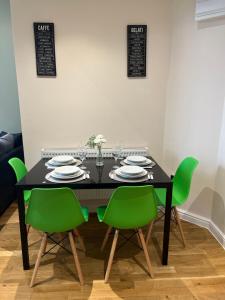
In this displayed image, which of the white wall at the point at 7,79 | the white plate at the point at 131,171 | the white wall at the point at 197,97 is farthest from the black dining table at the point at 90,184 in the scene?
the white wall at the point at 7,79

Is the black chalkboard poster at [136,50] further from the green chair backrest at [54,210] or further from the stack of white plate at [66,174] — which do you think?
the green chair backrest at [54,210]

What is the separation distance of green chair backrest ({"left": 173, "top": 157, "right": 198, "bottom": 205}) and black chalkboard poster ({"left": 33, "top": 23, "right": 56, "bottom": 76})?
5.63ft

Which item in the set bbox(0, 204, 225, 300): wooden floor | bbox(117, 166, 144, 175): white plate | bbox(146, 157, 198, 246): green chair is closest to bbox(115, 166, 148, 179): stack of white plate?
bbox(117, 166, 144, 175): white plate

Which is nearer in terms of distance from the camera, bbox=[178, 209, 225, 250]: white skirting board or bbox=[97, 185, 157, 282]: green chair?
bbox=[97, 185, 157, 282]: green chair

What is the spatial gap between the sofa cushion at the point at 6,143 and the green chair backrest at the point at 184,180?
2040 mm

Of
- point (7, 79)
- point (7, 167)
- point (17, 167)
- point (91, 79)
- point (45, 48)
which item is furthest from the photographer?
point (7, 79)

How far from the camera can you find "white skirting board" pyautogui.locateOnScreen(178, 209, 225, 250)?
2.48m

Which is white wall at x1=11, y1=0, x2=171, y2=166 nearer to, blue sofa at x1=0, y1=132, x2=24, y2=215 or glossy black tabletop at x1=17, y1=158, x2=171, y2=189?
blue sofa at x1=0, y1=132, x2=24, y2=215

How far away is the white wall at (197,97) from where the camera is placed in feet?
7.97

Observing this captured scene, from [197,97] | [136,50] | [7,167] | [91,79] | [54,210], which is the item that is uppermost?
[136,50]

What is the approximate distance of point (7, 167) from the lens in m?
3.09

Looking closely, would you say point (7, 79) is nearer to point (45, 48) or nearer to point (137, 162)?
point (45, 48)

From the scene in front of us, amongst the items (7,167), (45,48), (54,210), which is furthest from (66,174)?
(45,48)

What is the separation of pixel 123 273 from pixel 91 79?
1.99 metres
